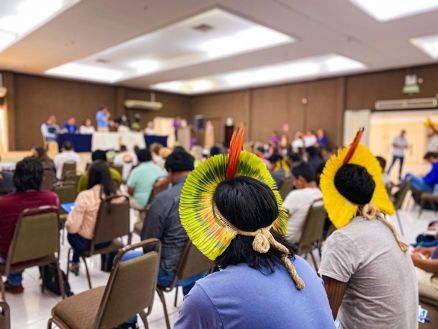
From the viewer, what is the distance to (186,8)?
16.3ft

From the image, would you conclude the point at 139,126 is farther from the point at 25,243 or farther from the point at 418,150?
the point at 25,243

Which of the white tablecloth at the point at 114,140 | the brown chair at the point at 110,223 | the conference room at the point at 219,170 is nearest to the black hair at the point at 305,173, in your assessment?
the conference room at the point at 219,170

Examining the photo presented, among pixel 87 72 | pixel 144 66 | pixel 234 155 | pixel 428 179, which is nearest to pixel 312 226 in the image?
pixel 234 155

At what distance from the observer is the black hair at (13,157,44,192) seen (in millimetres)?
2414

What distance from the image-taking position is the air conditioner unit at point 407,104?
8734mm

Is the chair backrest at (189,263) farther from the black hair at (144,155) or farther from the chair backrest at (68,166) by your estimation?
the chair backrest at (68,166)

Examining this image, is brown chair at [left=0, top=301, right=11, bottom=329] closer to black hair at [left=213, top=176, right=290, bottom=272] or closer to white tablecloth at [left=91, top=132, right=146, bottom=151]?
black hair at [left=213, top=176, right=290, bottom=272]

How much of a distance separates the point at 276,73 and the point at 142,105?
5.33 meters

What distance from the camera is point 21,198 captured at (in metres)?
2.39

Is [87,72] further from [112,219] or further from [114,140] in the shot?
[112,219]

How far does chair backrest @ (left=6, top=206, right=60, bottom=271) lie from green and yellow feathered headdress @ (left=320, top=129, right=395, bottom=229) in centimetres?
183

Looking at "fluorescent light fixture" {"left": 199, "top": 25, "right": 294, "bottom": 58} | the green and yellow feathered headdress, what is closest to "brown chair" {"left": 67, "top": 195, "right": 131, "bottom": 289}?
the green and yellow feathered headdress

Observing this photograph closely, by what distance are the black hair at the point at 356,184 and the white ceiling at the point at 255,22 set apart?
3895 mm

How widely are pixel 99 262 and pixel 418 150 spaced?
9954mm
